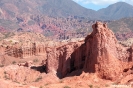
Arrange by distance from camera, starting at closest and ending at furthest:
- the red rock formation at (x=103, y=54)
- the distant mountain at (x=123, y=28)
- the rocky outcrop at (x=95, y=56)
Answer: the red rock formation at (x=103, y=54)
the rocky outcrop at (x=95, y=56)
the distant mountain at (x=123, y=28)

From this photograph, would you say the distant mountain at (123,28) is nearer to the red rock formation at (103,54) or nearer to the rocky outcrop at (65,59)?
the rocky outcrop at (65,59)

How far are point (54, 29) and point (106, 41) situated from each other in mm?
173367

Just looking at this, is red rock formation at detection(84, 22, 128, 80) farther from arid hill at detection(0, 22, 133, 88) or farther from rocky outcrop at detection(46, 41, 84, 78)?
rocky outcrop at detection(46, 41, 84, 78)

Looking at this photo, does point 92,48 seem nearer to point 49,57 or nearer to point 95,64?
point 95,64

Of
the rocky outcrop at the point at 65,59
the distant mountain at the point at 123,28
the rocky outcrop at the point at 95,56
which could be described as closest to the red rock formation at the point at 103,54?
the rocky outcrop at the point at 95,56

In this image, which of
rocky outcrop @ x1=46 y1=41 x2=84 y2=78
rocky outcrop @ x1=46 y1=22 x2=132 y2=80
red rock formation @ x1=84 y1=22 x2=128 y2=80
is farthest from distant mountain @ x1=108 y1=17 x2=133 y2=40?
red rock formation @ x1=84 y1=22 x2=128 y2=80

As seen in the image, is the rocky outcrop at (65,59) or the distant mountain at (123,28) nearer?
the rocky outcrop at (65,59)

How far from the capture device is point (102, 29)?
22297mm

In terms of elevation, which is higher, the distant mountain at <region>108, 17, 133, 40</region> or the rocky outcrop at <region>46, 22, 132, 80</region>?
A: the distant mountain at <region>108, 17, 133, 40</region>

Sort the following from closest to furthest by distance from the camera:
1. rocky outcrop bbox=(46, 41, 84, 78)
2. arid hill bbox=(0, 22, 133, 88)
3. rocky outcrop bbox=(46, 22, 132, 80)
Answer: arid hill bbox=(0, 22, 133, 88)
rocky outcrop bbox=(46, 22, 132, 80)
rocky outcrop bbox=(46, 41, 84, 78)

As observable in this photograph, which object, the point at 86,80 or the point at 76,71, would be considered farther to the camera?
the point at 76,71

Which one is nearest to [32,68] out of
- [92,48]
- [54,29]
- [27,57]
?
[92,48]

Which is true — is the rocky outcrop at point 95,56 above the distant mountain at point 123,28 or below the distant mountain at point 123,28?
below

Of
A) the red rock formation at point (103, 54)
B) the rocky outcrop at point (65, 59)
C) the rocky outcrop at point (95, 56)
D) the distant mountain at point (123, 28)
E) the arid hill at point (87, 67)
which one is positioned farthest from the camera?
the distant mountain at point (123, 28)
